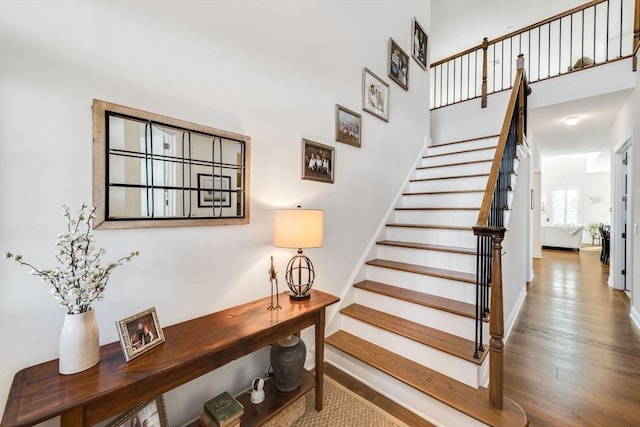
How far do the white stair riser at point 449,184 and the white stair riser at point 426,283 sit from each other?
1335 mm

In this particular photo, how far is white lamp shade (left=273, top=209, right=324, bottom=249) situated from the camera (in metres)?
1.61

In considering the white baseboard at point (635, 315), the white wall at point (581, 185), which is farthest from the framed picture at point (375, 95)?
the white wall at point (581, 185)

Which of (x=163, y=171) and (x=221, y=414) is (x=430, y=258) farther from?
(x=163, y=171)

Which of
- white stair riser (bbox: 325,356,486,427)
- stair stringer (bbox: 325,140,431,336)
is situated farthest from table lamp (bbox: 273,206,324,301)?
white stair riser (bbox: 325,356,486,427)

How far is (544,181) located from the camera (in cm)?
991

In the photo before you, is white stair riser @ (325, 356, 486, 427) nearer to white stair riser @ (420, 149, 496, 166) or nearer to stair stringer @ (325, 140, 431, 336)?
stair stringer @ (325, 140, 431, 336)

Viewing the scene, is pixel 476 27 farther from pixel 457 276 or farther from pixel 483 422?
pixel 483 422

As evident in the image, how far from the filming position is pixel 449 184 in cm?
326

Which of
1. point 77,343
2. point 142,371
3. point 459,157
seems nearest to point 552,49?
point 459,157

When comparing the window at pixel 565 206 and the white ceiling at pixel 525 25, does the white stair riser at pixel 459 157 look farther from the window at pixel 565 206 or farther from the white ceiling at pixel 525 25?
the window at pixel 565 206

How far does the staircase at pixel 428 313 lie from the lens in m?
1.63

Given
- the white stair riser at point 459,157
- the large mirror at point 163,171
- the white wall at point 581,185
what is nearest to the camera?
the large mirror at point 163,171

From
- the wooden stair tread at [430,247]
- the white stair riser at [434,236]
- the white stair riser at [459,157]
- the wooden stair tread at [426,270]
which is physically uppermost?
the white stair riser at [459,157]

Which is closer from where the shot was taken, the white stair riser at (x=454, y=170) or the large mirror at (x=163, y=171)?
the large mirror at (x=163, y=171)
